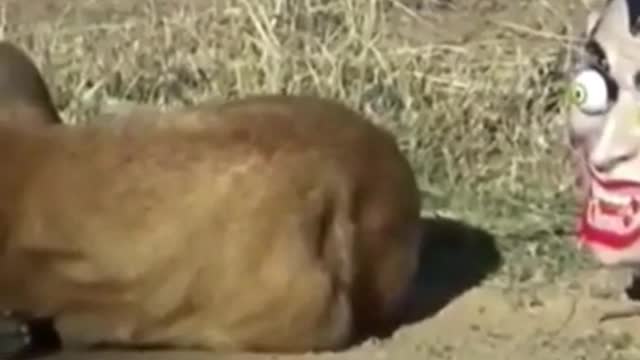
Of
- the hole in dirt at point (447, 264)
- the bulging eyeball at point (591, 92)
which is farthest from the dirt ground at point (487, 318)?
the bulging eyeball at point (591, 92)

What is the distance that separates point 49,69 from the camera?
6688 mm

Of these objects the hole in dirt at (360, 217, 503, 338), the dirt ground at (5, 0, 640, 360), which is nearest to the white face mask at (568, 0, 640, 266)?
the dirt ground at (5, 0, 640, 360)

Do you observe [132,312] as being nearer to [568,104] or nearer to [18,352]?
[18,352]

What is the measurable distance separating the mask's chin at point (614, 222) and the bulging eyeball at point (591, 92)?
170 mm

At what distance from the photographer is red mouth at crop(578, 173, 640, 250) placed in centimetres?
501

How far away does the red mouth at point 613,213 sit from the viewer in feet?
16.4

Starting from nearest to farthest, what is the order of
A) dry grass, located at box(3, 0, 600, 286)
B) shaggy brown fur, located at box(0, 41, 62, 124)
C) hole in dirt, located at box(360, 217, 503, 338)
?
shaggy brown fur, located at box(0, 41, 62, 124), hole in dirt, located at box(360, 217, 503, 338), dry grass, located at box(3, 0, 600, 286)

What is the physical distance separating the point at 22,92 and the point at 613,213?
1.35m

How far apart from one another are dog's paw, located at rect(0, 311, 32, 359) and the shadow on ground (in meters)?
0.86

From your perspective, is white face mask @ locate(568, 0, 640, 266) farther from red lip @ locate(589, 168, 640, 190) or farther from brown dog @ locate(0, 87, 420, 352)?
brown dog @ locate(0, 87, 420, 352)

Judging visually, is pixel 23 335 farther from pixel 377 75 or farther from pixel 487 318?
pixel 377 75

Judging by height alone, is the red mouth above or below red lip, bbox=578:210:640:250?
above

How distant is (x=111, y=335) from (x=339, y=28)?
236cm

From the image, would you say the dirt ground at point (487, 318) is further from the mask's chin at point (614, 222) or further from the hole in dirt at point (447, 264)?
the mask's chin at point (614, 222)
